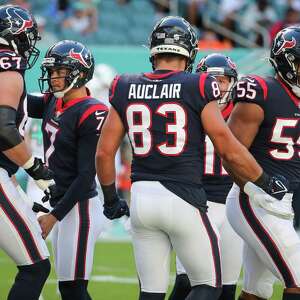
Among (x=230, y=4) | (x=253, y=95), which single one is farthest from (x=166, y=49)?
A: (x=230, y=4)

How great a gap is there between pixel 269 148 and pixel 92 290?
3162mm

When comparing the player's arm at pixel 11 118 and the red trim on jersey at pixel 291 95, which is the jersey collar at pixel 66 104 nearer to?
the player's arm at pixel 11 118

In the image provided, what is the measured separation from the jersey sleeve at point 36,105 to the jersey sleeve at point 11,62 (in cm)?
95

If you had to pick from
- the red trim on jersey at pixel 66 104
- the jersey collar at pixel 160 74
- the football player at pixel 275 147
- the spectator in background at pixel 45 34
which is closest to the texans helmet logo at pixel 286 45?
the football player at pixel 275 147

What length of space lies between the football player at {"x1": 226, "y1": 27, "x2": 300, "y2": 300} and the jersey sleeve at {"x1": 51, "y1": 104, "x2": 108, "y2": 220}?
866mm

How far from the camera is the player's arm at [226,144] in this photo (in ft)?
15.7

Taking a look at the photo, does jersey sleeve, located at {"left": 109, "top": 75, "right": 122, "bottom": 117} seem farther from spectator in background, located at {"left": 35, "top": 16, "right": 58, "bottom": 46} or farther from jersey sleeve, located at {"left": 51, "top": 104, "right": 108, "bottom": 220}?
spectator in background, located at {"left": 35, "top": 16, "right": 58, "bottom": 46}

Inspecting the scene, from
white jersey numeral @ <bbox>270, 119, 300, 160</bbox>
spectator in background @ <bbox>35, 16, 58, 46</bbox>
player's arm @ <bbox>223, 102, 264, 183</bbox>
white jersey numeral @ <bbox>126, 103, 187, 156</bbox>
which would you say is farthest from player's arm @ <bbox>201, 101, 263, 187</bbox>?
spectator in background @ <bbox>35, 16, 58, 46</bbox>

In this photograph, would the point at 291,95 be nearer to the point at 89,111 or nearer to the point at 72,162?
the point at 89,111

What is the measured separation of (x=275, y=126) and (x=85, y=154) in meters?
1.19

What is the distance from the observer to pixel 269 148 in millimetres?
Answer: 5324

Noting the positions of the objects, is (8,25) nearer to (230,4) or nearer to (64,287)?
(64,287)

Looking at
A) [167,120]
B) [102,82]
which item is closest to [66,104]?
[167,120]

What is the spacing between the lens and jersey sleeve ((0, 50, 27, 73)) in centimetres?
503
